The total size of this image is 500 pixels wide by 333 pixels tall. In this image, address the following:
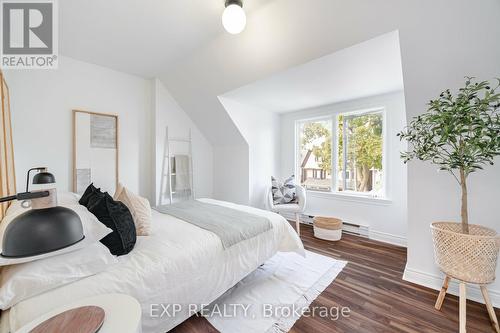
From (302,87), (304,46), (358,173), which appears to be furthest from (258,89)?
(358,173)

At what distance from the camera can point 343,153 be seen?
349 centimetres

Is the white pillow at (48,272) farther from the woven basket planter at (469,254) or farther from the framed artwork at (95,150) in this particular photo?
the woven basket planter at (469,254)

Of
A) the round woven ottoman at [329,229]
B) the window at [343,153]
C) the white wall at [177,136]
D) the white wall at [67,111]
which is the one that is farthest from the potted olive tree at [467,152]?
the white wall at [67,111]

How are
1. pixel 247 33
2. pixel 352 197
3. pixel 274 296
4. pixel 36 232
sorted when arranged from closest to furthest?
pixel 36 232 < pixel 274 296 < pixel 247 33 < pixel 352 197

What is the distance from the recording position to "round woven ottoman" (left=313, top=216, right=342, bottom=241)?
2975 millimetres

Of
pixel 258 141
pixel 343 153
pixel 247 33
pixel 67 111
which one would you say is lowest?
pixel 343 153

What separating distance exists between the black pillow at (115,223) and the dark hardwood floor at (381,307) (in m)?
0.73

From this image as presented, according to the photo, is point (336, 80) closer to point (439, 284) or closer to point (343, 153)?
point (343, 153)

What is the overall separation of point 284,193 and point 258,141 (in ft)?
3.49

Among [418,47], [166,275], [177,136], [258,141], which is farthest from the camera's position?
[258,141]

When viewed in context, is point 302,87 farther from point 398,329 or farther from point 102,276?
point 102,276

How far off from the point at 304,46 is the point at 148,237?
2153 mm

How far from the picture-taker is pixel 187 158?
3727mm

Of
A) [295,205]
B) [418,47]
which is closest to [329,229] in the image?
[295,205]
